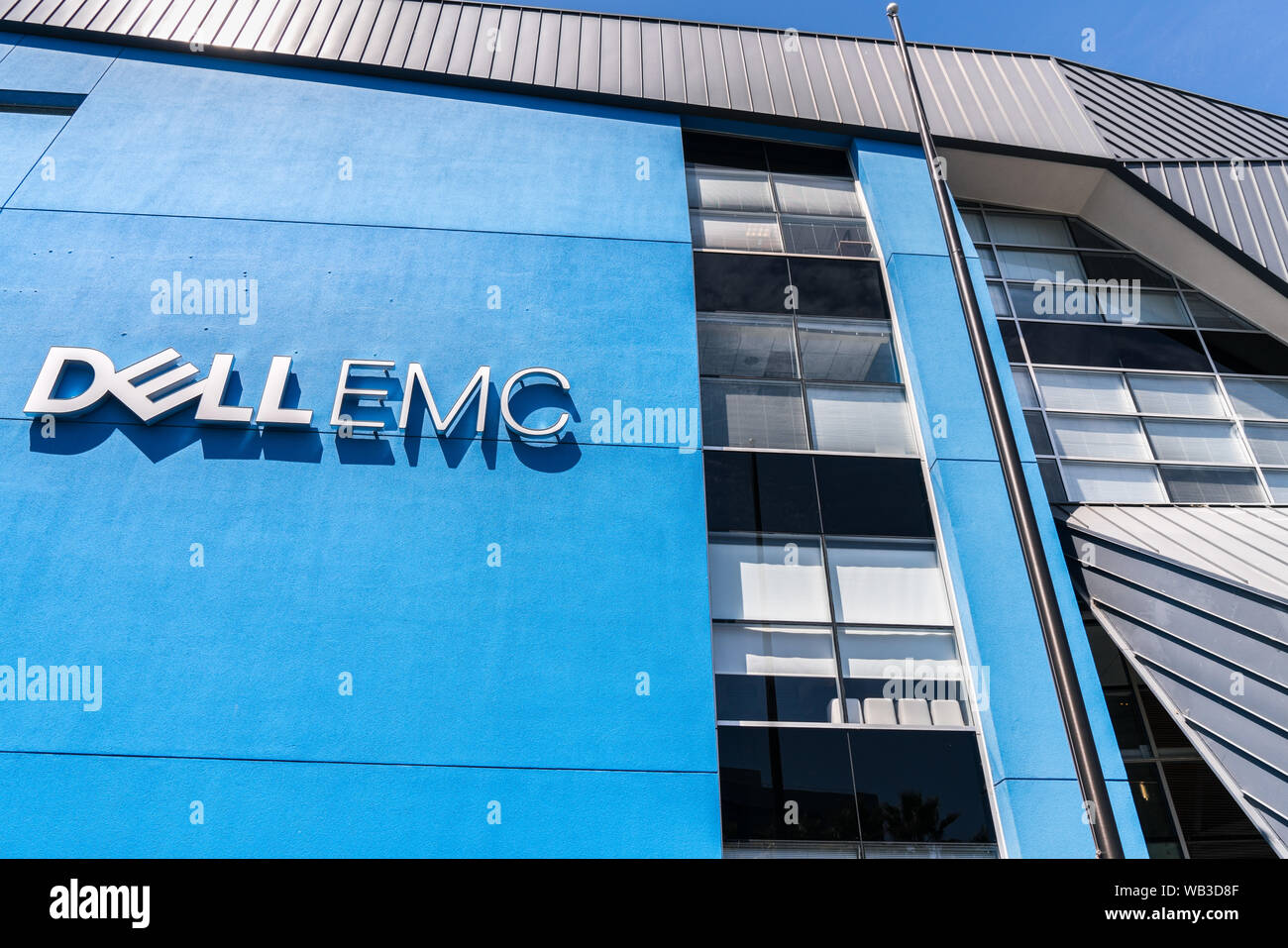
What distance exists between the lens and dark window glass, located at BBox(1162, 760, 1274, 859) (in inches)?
389

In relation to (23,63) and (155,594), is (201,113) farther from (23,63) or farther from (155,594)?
(155,594)

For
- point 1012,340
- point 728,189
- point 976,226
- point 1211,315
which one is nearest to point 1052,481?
point 1012,340

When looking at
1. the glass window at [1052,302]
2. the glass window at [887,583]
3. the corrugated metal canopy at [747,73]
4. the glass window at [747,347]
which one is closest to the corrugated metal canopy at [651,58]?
the corrugated metal canopy at [747,73]

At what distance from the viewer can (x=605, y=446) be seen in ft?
34.8

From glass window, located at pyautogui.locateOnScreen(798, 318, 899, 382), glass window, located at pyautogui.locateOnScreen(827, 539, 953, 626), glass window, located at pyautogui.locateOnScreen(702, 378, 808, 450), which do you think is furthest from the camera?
glass window, located at pyautogui.locateOnScreen(798, 318, 899, 382)

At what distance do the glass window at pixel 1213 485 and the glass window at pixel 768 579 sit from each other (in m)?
5.98

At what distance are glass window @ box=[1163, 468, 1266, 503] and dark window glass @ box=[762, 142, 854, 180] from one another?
268 inches

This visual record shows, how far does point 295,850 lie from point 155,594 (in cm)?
317

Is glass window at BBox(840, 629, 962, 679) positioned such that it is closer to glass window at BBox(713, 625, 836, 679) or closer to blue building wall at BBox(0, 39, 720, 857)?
glass window at BBox(713, 625, 836, 679)

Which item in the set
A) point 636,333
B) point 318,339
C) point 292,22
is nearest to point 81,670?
point 318,339

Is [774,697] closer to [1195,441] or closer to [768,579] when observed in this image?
[768,579]

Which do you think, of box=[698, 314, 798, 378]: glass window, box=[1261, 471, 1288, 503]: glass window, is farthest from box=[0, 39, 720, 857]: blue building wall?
box=[1261, 471, 1288, 503]: glass window

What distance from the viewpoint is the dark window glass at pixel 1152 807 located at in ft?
32.6

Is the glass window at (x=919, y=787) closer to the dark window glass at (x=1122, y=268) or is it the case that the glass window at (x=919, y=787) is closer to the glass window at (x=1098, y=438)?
the glass window at (x=1098, y=438)
